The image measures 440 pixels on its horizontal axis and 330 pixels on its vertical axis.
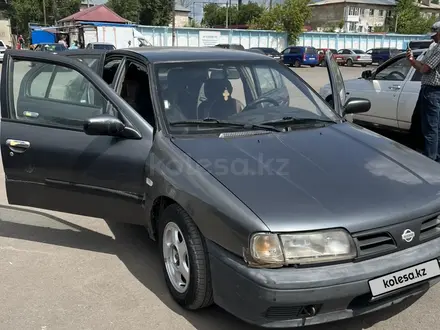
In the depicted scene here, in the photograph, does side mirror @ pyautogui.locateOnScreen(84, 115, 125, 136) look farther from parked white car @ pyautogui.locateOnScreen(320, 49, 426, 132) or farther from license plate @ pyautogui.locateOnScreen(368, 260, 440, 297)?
parked white car @ pyautogui.locateOnScreen(320, 49, 426, 132)

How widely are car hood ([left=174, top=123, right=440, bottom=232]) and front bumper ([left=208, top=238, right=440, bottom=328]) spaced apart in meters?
0.22

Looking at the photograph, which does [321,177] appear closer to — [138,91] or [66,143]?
[138,91]

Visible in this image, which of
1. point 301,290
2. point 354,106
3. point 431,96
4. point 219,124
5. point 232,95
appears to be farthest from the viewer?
point 431,96

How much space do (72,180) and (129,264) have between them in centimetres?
80

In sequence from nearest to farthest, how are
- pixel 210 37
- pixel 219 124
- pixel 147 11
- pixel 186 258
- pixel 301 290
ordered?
pixel 301 290
pixel 186 258
pixel 219 124
pixel 210 37
pixel 147 11

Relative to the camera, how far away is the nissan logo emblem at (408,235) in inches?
97.9

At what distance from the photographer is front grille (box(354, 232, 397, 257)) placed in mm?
2379

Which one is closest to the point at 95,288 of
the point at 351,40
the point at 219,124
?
the point at 219,124

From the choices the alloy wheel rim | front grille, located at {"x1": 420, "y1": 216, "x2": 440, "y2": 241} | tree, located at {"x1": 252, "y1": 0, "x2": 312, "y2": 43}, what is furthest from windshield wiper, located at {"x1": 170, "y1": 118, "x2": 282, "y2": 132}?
tree, located at {"x1": 252, "y1": 0, "x2": 312, "y2": 43}

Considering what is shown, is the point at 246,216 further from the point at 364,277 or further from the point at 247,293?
the point at 364,277

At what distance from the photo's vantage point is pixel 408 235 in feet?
8.21

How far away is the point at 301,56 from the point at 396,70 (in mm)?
29278

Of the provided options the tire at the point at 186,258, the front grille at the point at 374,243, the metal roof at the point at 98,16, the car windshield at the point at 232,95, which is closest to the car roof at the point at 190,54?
the car windshield at the point at 232,95

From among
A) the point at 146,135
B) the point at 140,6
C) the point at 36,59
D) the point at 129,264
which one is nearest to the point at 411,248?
the point at 146,135
